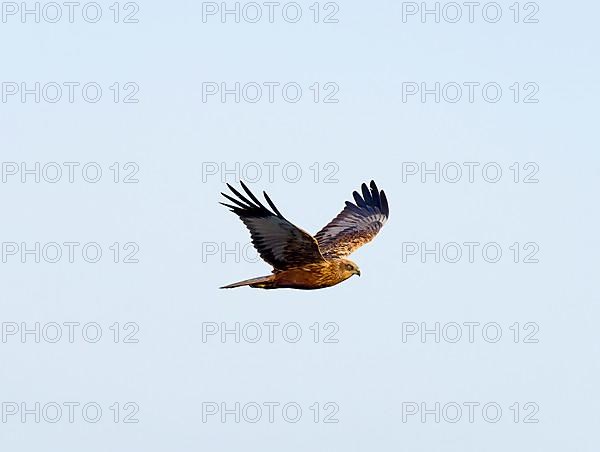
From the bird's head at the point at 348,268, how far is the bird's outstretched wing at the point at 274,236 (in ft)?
2.22

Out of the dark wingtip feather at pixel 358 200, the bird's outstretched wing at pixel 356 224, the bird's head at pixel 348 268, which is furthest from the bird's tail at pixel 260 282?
the dark wingtip feather at pixel 358 200

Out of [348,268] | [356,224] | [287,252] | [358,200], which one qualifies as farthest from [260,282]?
[358,200]

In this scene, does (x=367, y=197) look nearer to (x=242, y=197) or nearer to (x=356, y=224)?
(x=356, y=224)

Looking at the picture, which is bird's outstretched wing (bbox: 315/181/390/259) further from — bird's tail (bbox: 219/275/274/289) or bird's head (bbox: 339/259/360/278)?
bird's tail (bbox: 219/275/274/289)

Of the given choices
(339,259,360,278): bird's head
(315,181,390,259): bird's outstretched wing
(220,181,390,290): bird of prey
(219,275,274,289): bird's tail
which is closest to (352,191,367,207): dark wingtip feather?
(315,181,390,259): bird's outstretched wing

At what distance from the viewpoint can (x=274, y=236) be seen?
65.1 ft

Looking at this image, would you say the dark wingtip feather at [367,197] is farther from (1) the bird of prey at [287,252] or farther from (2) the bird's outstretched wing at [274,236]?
(2) the bird's outstretched wing at [274,236]

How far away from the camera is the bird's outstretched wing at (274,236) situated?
19.1 m

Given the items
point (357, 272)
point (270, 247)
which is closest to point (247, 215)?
point (270, 247)

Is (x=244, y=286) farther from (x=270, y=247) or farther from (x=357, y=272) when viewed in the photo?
(x=357, y=272)

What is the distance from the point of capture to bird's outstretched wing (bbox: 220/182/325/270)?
19.1 meters

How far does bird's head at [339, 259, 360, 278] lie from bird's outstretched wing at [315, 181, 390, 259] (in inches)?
79.5

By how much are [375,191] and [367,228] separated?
1262mm

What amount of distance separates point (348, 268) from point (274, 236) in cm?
201
